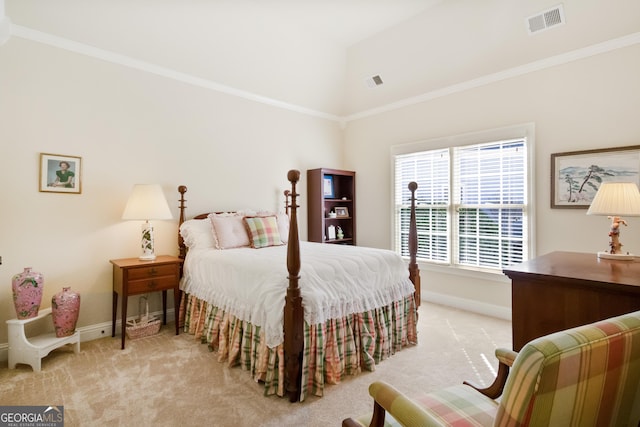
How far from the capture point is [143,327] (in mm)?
3184

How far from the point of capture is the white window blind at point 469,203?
11.9 feet

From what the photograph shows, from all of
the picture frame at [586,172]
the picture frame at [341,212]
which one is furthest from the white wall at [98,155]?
the picture frame at [586,172]

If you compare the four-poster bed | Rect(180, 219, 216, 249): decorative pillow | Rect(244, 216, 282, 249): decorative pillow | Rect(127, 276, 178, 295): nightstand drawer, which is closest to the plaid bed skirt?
the four-poster bed

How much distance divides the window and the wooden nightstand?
9.82 feet

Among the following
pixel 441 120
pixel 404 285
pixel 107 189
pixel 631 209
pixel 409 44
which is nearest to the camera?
pixel 631 209

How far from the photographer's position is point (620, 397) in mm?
896

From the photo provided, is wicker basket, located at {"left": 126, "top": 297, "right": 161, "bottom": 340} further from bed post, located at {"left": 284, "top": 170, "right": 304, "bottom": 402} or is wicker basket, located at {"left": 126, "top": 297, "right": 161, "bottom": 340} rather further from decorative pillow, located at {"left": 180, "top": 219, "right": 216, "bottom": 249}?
bed post, located at {"left": 284, "top": 170, "right": 304, "bottom": 402}

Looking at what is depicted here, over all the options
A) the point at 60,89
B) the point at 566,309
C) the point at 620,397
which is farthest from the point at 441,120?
the point at 60,89

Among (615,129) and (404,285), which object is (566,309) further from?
(615,129)

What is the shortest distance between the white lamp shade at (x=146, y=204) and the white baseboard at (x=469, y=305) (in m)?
3.37

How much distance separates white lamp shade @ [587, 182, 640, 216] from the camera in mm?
2107

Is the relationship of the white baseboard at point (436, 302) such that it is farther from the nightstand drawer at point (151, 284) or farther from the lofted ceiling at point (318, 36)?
the lofted ceiling at point (318, 36)

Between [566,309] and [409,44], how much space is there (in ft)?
11.0

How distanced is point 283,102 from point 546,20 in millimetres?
3089
